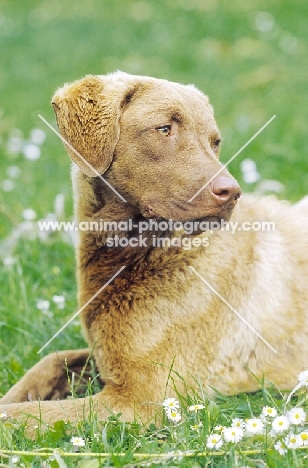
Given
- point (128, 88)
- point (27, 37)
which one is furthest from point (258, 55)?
point (128, 88)

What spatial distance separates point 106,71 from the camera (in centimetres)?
1088

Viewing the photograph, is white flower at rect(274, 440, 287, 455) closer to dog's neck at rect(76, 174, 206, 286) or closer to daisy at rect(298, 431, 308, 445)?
daisy at rect(298, 431, 308, 445)

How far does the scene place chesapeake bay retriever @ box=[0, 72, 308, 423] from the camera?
3.72 m

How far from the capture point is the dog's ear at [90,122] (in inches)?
148

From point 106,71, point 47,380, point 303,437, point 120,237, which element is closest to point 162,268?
point 120,237

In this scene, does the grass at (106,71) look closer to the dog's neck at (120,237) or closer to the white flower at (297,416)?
the white flower at (297,416)

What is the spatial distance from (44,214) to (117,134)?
8.23ft

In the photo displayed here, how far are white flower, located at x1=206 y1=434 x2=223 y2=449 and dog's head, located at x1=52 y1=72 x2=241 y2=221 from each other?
3.42ft

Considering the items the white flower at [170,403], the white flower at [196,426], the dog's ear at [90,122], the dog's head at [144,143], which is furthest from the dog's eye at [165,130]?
the white flower at [196,426]

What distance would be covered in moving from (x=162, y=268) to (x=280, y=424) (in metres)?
1.14

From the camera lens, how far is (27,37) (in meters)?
13.1

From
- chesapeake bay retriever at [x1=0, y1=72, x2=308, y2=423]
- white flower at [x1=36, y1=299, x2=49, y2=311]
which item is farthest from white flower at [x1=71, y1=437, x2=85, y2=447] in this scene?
white flower at [x1=36, y1=299, x2=49, y2=311]

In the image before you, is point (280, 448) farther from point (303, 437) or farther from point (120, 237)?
point (120, 237)

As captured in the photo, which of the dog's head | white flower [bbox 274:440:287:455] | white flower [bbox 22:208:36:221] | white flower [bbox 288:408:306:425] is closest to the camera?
white flower [bbox 274:440:287:455]
